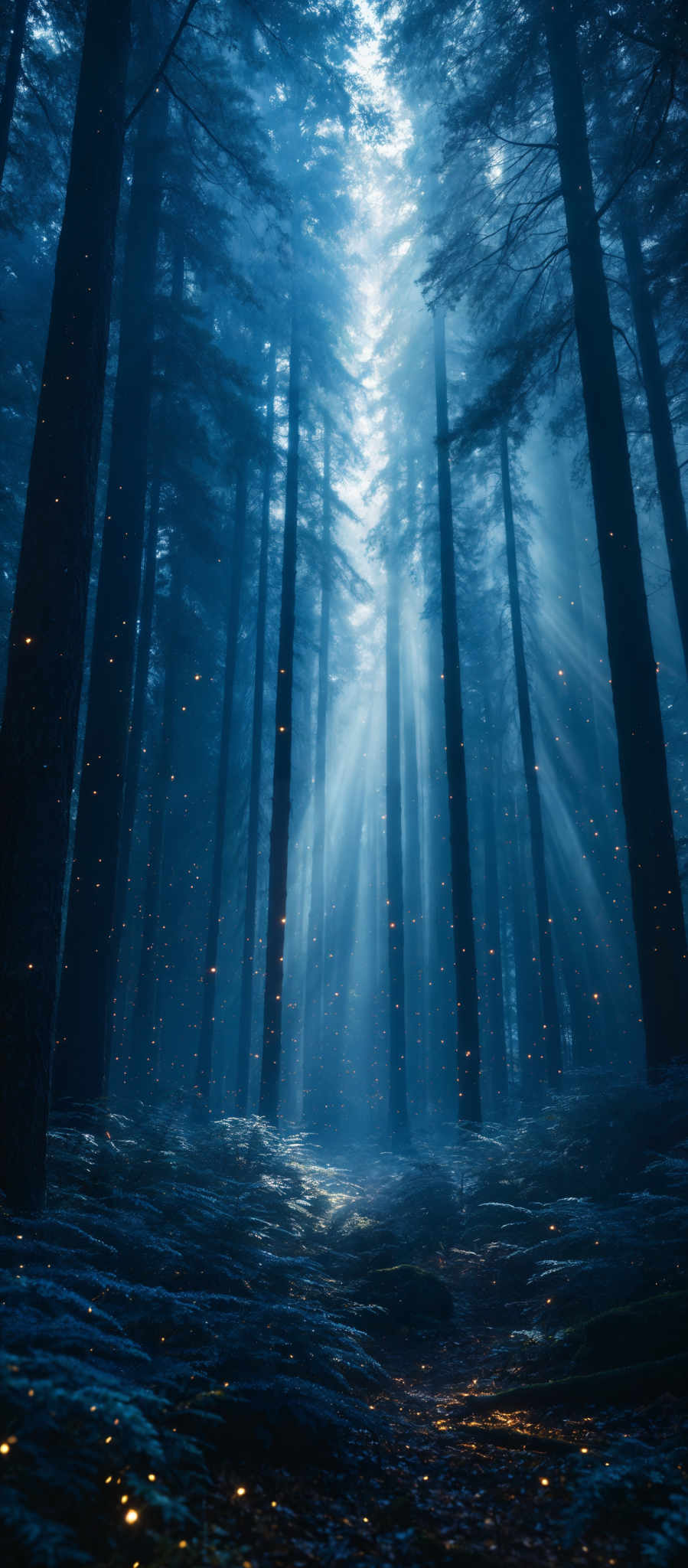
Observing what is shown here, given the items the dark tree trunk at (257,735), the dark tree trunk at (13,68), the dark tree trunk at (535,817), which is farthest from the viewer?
the dark tree trunk at (257,735)

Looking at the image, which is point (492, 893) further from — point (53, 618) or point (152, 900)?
point (53, 618)

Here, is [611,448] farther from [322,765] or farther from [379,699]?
[379,699]

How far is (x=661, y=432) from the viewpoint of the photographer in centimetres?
1245

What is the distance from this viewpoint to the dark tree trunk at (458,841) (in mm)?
11820

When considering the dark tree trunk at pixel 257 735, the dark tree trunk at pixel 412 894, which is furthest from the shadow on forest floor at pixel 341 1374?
the dark tree trunk at pixel 412 894

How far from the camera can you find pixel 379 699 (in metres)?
33.4

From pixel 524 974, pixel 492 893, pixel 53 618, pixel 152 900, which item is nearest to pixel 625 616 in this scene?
pixel 53 618

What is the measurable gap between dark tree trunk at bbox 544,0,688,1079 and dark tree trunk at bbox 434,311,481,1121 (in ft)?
10.1

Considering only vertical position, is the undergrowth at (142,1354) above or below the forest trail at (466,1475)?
above

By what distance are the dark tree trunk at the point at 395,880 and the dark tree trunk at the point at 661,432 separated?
644 cm

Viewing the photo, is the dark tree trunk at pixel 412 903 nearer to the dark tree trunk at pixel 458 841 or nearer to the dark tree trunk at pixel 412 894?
the dark tree trunk at pixel 412 894

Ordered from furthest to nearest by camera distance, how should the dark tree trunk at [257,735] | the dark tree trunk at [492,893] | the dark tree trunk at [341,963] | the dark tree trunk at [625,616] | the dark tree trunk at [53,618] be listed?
the dark tree trunk at [492,893] → the dark tree trunk at [341,963] → the dark tree trunk at [257,735] → the dark tree trunk at [625,616] → the dark tree trunk at [53,618]

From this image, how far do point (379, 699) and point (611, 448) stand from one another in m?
25.6

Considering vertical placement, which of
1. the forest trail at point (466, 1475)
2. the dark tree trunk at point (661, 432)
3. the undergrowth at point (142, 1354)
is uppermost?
the dark tree trunk at point (661, 432)
